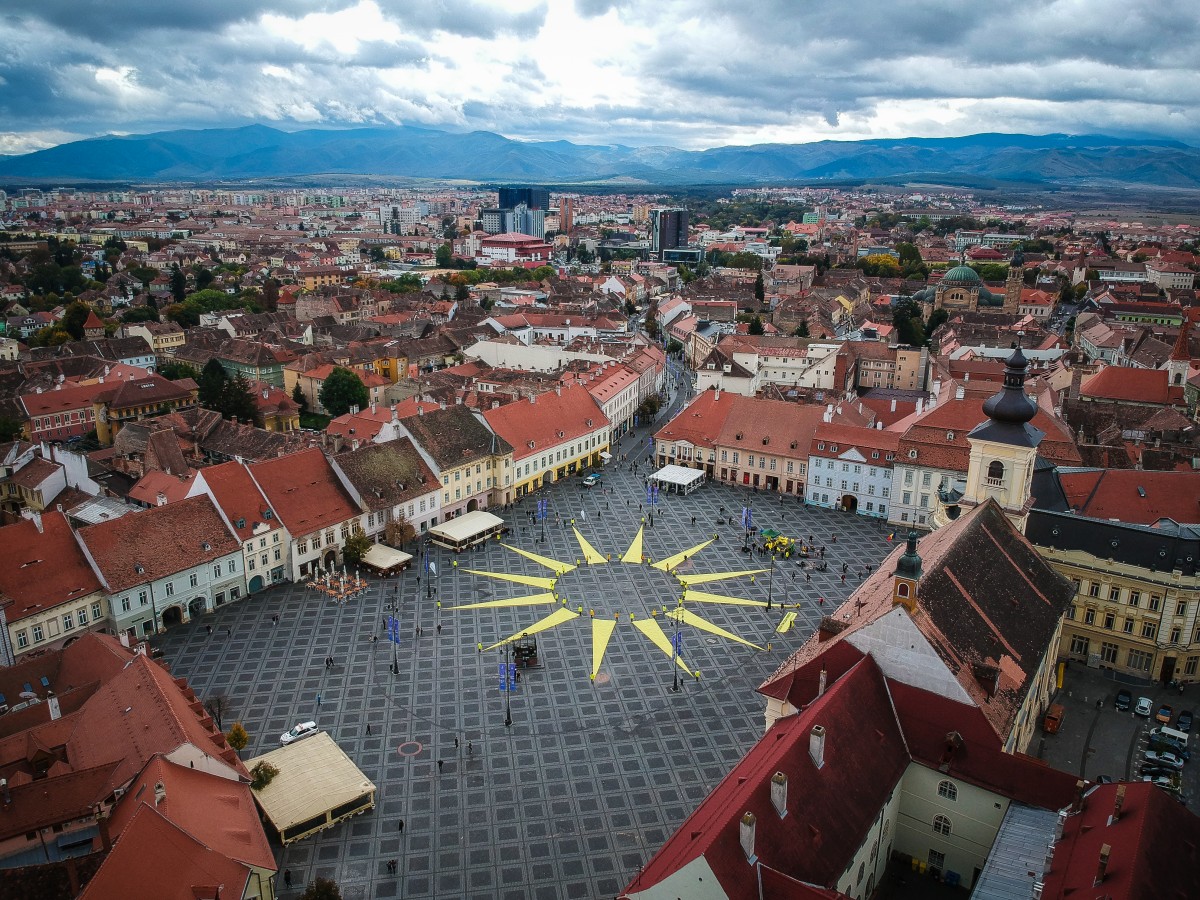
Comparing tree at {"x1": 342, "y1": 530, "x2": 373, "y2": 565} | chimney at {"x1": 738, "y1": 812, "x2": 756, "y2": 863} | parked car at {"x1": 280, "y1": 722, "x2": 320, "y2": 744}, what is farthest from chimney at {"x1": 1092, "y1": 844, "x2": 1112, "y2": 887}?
tree at {"x1": 342, "y1": 530, "x2": 373, "y2": 565}

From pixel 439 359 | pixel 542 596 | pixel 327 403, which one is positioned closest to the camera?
pixel 542 596

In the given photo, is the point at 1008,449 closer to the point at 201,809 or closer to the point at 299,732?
the point at 299,732

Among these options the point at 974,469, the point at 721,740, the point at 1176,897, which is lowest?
the point at 721,740

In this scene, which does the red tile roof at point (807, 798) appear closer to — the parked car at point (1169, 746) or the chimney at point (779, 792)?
the chimney at point (779, 792)

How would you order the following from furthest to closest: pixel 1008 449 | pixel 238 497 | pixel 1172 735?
pixel 238 497, pixel 1008 449, pixel 1172 735

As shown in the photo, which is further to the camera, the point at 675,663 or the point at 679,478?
the point at 679,478

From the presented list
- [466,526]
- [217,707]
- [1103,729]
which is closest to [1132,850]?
[1103,729]

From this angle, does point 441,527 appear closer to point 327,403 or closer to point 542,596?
point 542,596

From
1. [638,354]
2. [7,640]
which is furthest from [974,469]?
[638,354]
